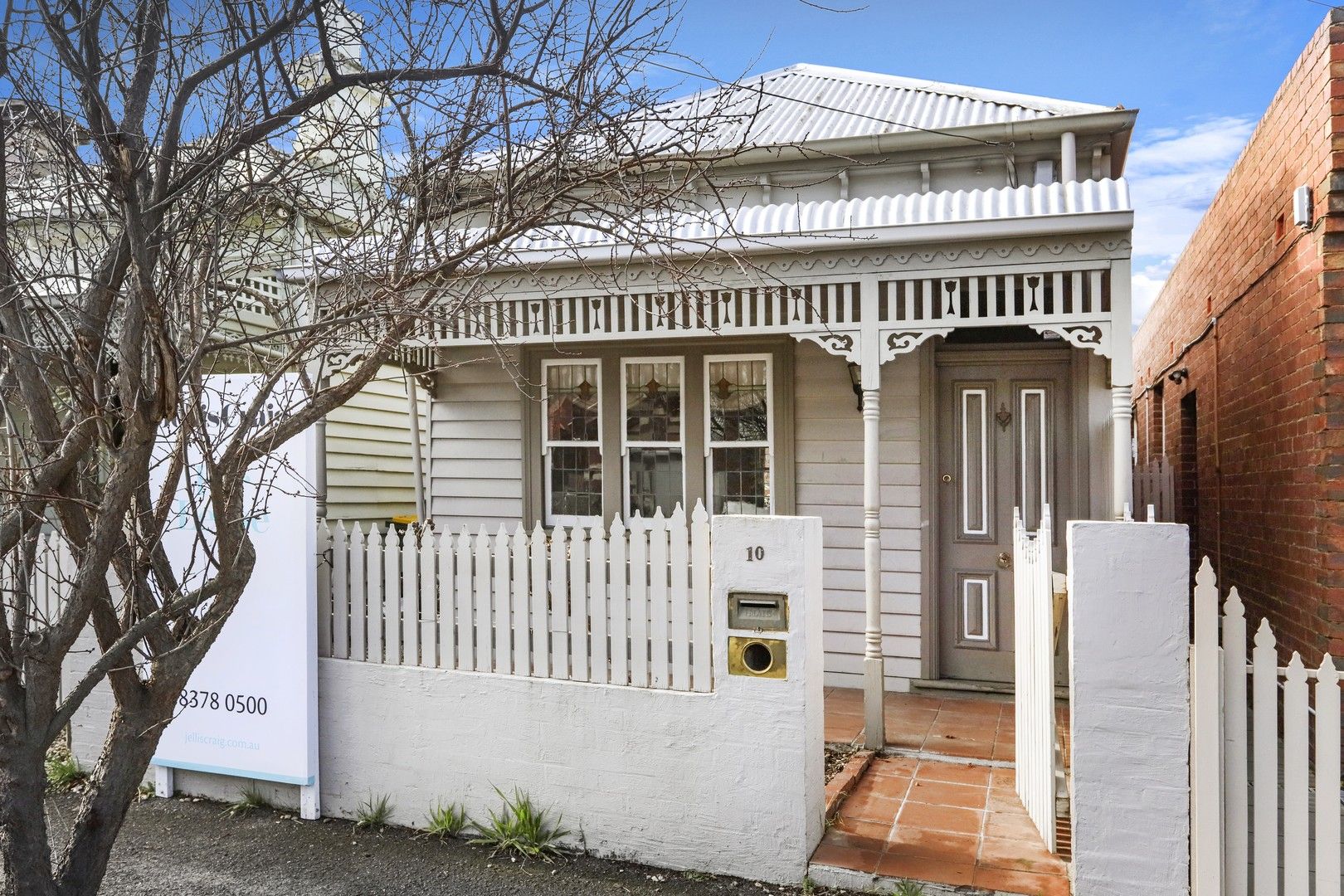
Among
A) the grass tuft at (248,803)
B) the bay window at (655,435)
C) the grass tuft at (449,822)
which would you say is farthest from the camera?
the bay window at (655,435)

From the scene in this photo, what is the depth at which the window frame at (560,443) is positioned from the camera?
8.17 m

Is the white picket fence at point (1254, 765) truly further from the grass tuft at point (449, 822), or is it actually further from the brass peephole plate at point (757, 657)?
the grass tuft at point (449, 822)

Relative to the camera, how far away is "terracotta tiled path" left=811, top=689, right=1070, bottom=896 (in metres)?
3.93

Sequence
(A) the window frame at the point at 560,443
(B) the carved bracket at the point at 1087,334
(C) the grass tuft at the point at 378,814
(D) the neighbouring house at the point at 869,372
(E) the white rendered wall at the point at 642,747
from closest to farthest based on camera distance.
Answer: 1. (E) the white rendered wall at the point at 642,747
2. (C) the grass tuft at the point at 378,814
3. (B) the carved bracket at the point at 1087,334
4. (D) the neighbouring house at the point at 869,372
5. (A) the window frame at the point at 560,443

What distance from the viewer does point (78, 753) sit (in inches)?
225

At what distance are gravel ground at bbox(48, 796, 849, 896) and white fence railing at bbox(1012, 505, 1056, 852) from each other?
1210 mm

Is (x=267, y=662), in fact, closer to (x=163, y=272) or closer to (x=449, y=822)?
(x=449, y=822)

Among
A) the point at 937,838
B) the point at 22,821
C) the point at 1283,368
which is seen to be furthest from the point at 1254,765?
the point at 22,821

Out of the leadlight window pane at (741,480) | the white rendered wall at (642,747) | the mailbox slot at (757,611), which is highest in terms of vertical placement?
the leadlight window pane at (741,480)

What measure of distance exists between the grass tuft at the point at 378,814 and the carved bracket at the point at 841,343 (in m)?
3.68

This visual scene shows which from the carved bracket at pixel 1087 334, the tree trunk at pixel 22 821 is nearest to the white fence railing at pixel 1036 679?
the carved bracket at pixel 1087 334

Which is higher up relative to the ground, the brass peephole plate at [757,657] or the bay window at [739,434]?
the bay window at [739,434]

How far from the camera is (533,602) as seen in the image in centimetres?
466

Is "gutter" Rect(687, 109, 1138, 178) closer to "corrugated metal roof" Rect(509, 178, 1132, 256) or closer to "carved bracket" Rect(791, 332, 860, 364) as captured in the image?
"corrugated metal roof" Rect(509, 178, 1132, 256)
